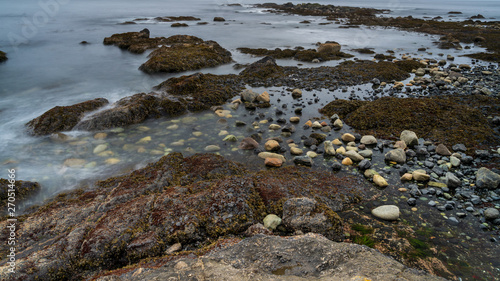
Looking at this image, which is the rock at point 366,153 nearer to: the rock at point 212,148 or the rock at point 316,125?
the rock at point 316,125

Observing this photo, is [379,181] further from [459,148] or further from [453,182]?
[459,148]

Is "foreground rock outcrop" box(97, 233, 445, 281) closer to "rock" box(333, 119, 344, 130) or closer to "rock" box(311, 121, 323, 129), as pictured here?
→ "rock" box(311, 121, 323, 129)

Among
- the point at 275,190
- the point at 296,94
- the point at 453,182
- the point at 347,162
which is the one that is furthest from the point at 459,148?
the point at 296,94

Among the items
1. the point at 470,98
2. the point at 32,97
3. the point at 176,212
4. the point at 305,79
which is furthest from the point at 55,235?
the point at 470,98

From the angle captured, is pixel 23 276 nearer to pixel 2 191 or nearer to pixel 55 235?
pixel 55 235

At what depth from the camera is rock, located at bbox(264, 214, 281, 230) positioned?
4.98m

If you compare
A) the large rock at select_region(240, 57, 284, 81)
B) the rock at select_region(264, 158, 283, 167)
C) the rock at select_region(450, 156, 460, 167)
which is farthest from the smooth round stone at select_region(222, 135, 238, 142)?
the large rock at select_region(240, 57, 284, 81)

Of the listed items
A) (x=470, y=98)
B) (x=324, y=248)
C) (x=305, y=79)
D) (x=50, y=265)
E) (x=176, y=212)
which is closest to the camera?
(x=324, y=248)

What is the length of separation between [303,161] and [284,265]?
16.7ft

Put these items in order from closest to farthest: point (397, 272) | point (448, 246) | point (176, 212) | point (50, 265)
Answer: point (397, 272)
point (50, 265)
point (176, 212)
point (448, 246)

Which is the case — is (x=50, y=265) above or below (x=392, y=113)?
below

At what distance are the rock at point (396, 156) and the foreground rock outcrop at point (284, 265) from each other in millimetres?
5445

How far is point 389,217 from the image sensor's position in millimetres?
5852

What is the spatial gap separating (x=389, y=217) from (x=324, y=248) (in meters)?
3.08
